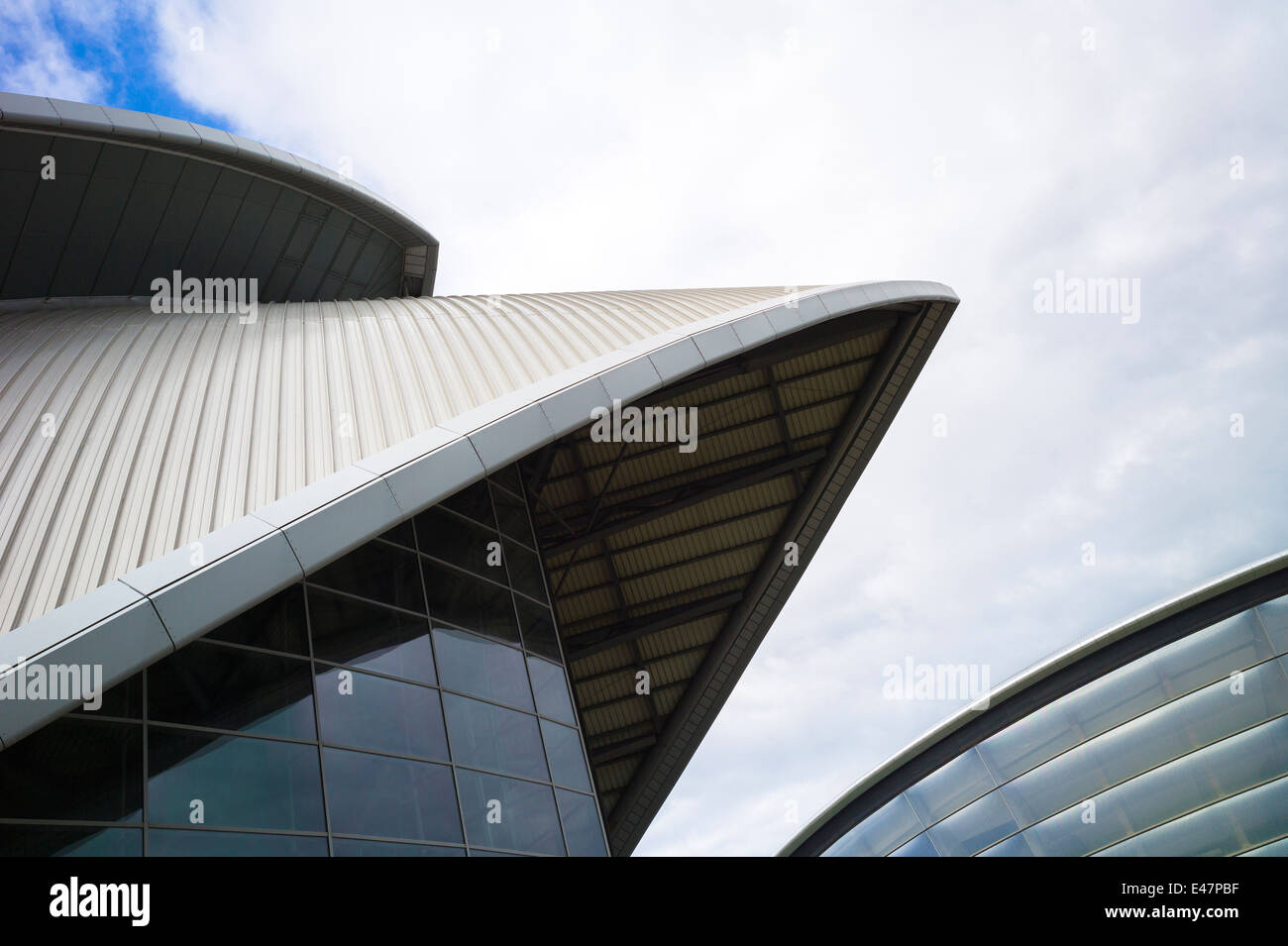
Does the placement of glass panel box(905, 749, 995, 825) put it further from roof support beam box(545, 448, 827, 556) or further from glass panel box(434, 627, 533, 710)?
glass panel box(434, 627, 533, 710)

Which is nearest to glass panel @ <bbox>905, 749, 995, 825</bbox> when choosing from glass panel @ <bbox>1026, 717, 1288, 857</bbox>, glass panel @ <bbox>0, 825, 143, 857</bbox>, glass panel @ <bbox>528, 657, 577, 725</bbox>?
glass panel @ <bbox>1026, 717, 1288, 857</bbox>

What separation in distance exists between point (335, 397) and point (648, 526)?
10914 millimetres

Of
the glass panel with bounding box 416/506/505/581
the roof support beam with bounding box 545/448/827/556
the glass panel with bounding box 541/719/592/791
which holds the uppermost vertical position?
the roof support beam with bounding box 545/448/827/556

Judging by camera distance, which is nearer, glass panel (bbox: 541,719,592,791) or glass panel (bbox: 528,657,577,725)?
glass panel (bbox: 541,719,592,791)

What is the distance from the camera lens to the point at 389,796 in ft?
35.8

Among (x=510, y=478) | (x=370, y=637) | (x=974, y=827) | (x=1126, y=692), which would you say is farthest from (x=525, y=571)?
(x=1126, y=692)

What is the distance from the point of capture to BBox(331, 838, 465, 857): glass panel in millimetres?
10055

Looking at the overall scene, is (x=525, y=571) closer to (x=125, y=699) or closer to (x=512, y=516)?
(x=512, y=516)

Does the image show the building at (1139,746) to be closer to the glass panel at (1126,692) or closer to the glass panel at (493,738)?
the glass panel at (1126,692)

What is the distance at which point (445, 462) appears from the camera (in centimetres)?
1127

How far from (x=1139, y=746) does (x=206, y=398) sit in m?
17.3

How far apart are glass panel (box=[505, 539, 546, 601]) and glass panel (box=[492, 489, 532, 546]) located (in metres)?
0.25

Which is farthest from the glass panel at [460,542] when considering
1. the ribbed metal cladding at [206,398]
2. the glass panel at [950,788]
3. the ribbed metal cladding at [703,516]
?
the glass panel at [950,788]

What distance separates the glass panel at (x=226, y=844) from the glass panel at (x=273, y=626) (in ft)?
6.90
